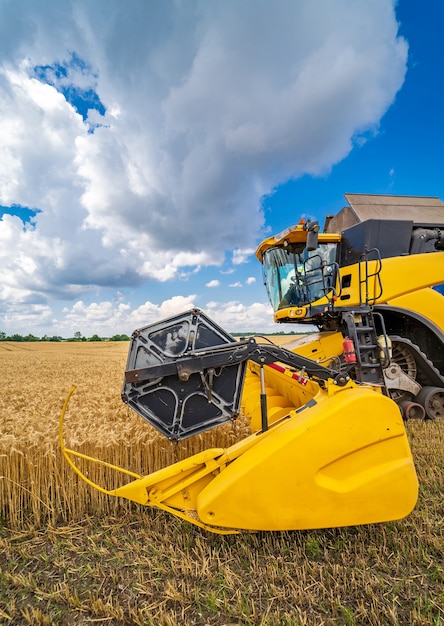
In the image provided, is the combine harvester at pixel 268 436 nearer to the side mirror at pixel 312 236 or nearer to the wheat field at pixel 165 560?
the wheat field at pixel 165 560

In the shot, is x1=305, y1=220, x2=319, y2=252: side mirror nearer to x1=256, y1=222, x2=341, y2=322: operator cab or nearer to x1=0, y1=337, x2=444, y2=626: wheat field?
x1=256, y1=222, x2=341, y2=322: operator cab

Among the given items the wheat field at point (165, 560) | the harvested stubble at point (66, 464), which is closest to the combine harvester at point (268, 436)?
the wheat field at point (165, 560)

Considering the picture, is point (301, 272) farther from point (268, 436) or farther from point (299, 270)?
point (268, 436)

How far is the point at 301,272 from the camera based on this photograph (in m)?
6.24

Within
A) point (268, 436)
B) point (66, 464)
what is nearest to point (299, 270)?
point (268, 436)

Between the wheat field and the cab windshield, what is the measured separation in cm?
350

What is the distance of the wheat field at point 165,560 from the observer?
1.80m

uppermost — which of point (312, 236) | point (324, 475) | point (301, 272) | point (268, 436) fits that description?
point (312, 236)

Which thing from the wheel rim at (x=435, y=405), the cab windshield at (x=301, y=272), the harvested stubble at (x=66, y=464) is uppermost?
the cab windshield at (x=301, y=272)

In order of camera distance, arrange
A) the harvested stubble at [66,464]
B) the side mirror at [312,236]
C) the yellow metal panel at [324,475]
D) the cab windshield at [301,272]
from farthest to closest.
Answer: the cab windshield at [301,272], the side mirror at [312,236], the harvested stubble at [66,464], the yellow metal panel at [324,475]

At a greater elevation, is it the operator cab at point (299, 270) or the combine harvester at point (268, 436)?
the operator cab at point (299, 270)

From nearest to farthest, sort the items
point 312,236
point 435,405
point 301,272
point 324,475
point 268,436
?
1. point 324,475
2. point 268,436
3. point 312,236
4. point 435,405
5. point 301,272

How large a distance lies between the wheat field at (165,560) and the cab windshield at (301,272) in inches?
138

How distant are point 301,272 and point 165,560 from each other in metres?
5.09
